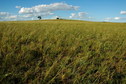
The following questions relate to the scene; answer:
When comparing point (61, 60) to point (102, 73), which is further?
point (61, 60)

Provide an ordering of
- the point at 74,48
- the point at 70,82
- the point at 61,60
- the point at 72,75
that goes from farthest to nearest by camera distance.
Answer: the point at 74,48, the point at 61,60, the point at 72,75, the point at 70,82

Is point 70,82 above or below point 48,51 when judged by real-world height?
below

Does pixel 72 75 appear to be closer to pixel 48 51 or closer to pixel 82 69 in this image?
pixel 82 69

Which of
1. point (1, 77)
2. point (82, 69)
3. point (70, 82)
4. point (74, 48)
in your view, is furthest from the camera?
point (74, 48)

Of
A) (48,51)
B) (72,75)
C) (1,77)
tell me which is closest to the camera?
(1,77)

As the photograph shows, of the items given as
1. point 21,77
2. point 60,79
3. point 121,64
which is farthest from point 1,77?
point 121,64

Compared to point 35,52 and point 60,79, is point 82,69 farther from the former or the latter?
point 35,52

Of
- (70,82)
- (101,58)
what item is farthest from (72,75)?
(101,58)

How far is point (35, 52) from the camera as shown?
121 inches

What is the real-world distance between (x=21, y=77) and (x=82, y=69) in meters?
1.45

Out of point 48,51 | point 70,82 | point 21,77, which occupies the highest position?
point 48,51

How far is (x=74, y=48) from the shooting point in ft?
11.7

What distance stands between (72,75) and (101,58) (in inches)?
52.2

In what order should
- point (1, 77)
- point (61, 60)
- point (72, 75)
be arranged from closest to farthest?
point (1, 77), point (72, 75), point (61, 60)
